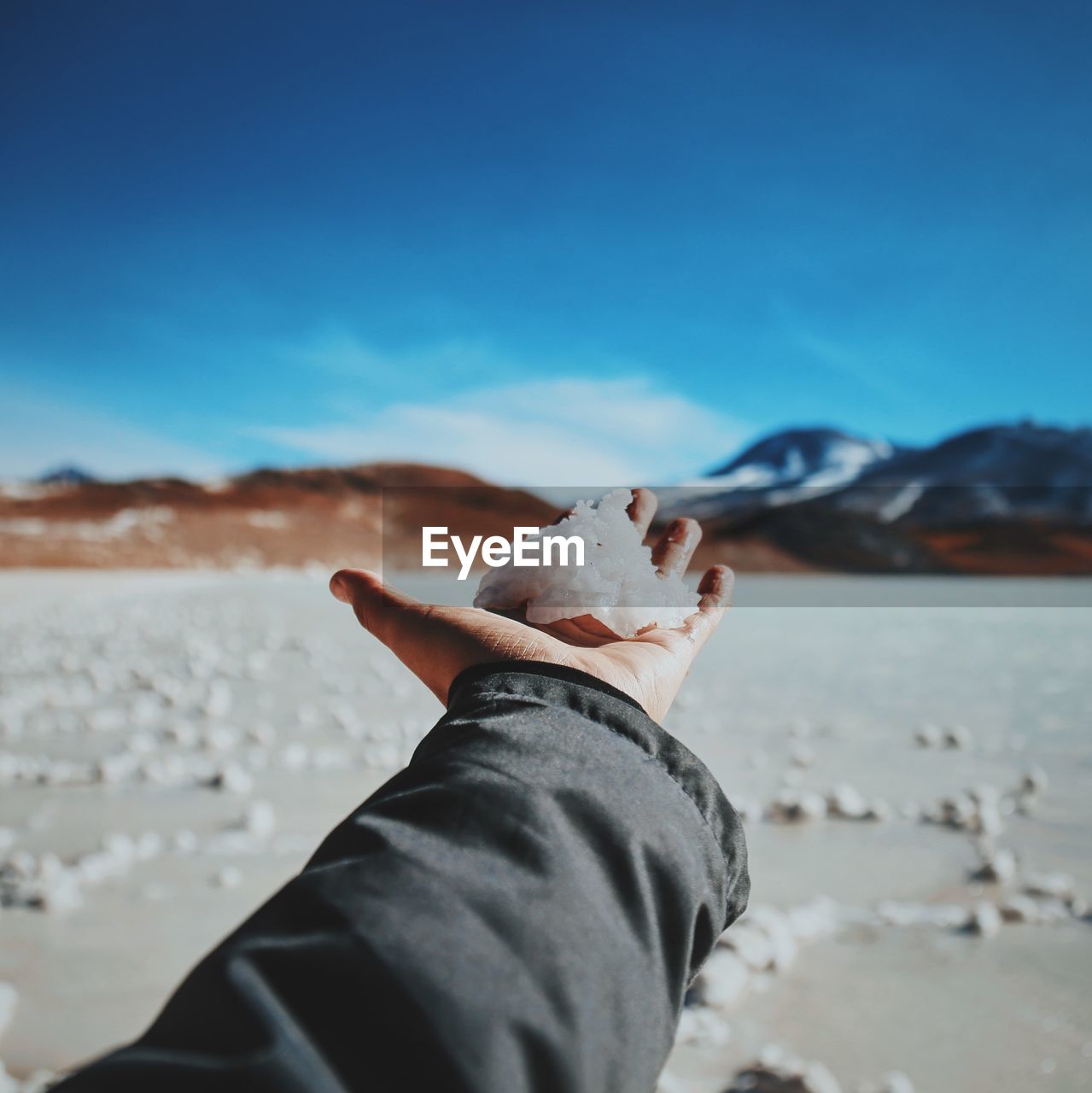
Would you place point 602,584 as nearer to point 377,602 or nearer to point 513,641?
point 377,602

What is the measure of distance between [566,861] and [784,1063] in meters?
1.18

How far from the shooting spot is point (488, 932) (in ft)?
2.24

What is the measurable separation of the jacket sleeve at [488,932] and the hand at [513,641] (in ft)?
1.12

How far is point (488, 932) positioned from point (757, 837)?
93.0 inches

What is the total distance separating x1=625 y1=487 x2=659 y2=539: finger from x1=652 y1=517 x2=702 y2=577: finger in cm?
8

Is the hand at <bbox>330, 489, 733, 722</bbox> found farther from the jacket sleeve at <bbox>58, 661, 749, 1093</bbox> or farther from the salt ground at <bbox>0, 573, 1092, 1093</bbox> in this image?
the salt ground at <bbox>0, 573, 1092, 1093</bbox>

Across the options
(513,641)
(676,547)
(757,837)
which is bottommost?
(757,837)

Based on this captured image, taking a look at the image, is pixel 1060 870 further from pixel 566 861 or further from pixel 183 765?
pixel 183 765

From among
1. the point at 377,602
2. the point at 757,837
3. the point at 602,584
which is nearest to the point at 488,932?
the point at 377,602

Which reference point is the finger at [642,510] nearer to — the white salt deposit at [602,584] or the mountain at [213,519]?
the white salt deposit at [602,584]

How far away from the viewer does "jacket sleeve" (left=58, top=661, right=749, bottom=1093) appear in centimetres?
60

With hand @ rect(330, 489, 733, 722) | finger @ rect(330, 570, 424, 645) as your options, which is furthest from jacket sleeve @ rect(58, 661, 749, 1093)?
finger @ rect(330, 570, 424, 645)

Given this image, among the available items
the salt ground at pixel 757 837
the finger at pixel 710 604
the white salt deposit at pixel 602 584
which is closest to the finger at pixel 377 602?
the white salt deposit at pixel 602 584

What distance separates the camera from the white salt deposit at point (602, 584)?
189 cm
